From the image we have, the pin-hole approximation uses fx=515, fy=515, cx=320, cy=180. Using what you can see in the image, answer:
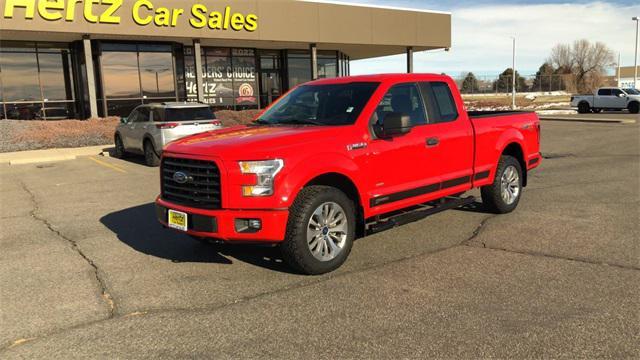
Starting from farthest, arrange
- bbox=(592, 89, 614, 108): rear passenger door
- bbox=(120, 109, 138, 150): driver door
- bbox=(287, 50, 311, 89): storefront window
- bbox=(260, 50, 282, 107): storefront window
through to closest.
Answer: bbox=(592, 89, 614, 108): rear passenger door → bbox=(287, 50, 311, 89): storefront window → bbox=(260, 50, 282, 107): storefront window → bbox=(120, 109, 138, 150): driver door

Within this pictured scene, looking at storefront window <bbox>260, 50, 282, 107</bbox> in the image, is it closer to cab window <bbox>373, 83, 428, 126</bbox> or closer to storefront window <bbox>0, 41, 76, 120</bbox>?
storefront window <bbox>0, 41, 76, 120</bbox>

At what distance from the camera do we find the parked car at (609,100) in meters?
31.0

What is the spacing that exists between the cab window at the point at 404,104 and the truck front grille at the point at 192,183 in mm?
1857

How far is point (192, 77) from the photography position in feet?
88.9

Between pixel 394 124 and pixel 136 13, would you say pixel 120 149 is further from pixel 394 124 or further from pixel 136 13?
pixel 394 124

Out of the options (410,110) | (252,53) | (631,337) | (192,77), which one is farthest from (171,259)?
(252,53)

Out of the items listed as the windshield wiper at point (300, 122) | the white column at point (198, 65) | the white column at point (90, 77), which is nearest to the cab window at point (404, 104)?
the windshield wiper at point (300, 122)

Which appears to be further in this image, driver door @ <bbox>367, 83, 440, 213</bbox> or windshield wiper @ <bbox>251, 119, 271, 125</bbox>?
windshield wiper @ <bbox>251, 119, 271, 125</bbox>

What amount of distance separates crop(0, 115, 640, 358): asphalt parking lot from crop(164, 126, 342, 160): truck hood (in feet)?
3.96

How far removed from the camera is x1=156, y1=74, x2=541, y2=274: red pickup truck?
4566mm

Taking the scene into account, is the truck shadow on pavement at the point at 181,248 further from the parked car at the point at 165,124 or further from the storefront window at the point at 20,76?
the storefront window at the point at 20,76

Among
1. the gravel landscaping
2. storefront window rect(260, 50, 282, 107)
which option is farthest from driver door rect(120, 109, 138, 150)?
storefront window rect(260, 50, 282, 107)

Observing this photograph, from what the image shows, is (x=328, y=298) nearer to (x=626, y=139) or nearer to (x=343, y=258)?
(x=343, y=258)

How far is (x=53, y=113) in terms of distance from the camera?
24.7 m
